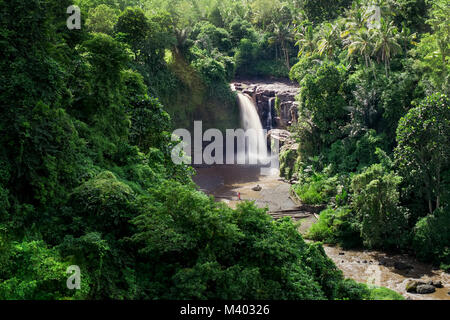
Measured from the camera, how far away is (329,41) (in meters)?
35.5

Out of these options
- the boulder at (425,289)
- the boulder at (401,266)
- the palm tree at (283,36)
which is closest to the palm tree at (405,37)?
the boulder at (401,266)

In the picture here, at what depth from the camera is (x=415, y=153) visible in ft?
74.2

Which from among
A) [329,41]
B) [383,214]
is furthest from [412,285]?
[329,41]

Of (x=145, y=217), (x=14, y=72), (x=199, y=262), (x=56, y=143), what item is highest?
(x=14, y=72)

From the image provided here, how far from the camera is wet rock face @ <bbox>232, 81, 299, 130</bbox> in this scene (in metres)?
41.3

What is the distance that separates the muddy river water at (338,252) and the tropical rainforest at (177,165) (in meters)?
0.94

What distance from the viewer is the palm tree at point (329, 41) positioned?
35469mm

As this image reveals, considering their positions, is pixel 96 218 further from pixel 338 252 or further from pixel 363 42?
pixel 363 42

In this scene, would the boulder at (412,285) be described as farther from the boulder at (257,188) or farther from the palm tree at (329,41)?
the palm tree at (329,41)
